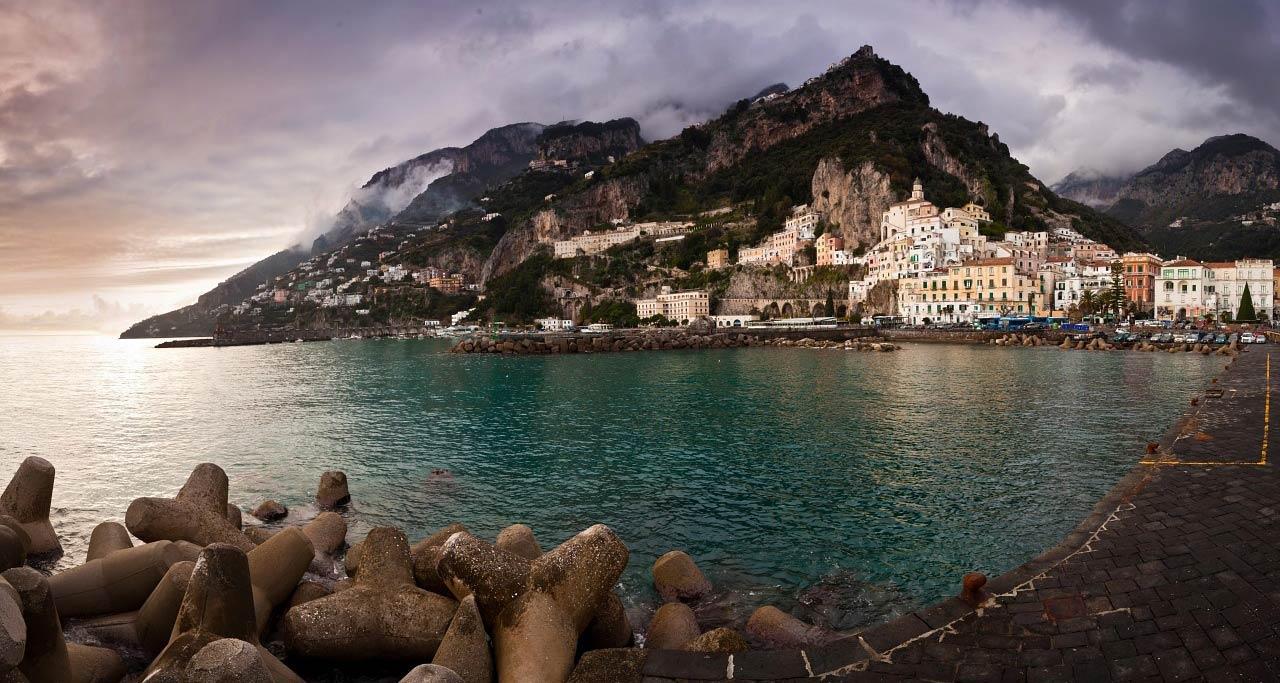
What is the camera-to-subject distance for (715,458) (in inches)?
839

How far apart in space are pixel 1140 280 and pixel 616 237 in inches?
5016

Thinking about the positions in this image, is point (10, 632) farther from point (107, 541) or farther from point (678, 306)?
point (678, 306)

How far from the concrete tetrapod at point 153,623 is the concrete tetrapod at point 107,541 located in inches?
121

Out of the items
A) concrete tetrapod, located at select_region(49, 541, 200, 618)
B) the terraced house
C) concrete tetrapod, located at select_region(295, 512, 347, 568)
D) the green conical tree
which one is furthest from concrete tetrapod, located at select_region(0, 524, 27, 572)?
the green conical tree

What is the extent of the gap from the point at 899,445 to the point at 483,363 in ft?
182

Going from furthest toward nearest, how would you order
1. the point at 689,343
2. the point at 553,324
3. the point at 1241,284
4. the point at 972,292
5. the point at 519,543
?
1. the point at 553,324
2. the point at 972,292
3. the point at 689,343
4. the point at 1241,284
5. the point at 519,543

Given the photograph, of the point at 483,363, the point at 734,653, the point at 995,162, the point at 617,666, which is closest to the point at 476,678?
the point at 617,666

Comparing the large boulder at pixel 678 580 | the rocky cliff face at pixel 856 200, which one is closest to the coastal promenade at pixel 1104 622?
the large boulder at pixel 678 580

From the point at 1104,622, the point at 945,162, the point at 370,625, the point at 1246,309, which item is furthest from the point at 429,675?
the point at 945,162

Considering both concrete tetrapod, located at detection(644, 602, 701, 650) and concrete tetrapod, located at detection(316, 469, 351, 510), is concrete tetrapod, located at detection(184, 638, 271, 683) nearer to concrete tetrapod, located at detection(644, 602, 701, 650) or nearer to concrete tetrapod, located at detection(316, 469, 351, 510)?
concrete tetrapod, located at detection(644, 602, 701, 650)

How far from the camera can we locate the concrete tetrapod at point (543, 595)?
21.7ft

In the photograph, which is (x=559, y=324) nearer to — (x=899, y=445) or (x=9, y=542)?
(x=899, y=445)

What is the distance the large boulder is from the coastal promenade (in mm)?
3920

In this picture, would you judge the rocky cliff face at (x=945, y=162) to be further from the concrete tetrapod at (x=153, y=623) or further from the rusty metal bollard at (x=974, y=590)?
the concrete tetrapod at (x=153, y=623)
